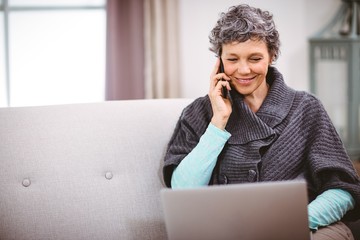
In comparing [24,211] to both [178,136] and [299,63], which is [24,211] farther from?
[299,63]

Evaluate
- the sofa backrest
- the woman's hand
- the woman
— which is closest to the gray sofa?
the sofa backrest

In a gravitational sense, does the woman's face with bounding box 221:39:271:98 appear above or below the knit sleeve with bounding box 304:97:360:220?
above

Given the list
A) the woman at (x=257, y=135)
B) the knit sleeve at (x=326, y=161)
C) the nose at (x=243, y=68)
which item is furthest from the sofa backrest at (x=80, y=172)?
the knit sleeve at (x=326, y=161)

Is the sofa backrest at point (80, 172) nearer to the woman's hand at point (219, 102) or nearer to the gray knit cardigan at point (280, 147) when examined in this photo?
the gray knit cardigan at point (280, 147)

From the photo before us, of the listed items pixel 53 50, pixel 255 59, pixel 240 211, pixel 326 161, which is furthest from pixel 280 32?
pixel 240 211

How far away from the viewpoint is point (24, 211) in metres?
1.45

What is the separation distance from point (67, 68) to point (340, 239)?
332cm

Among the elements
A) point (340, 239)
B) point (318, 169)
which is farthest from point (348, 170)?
point (340, 239)

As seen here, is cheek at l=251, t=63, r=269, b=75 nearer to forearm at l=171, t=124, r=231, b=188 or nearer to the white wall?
forearm at l=171, t=124, r=231, b=188

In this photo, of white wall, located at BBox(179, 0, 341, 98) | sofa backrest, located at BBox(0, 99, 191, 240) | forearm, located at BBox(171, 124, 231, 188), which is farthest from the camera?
white wall, located at BBox(179, 0, 341, 98)

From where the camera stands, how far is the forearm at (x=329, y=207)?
1.22 metres

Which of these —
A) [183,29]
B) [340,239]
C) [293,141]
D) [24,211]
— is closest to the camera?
[340,239]

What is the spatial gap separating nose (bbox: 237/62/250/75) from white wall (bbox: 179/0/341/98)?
8.59ft

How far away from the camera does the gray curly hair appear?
1354 millimetres
